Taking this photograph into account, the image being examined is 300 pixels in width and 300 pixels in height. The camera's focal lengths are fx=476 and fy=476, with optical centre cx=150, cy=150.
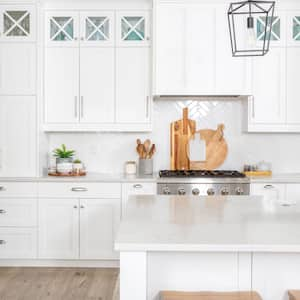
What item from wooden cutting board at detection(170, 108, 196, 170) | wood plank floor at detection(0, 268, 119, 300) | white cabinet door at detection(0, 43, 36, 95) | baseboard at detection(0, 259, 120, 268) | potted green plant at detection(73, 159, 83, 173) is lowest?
wood plank floor at detection(0, 268, 119, 300)

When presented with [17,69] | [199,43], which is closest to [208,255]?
[199,43]

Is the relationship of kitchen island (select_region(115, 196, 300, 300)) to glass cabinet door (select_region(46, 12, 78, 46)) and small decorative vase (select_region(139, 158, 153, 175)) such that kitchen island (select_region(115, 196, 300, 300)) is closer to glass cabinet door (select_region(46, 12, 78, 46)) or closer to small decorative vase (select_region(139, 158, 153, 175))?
small decorative vase (select_region(139, 158, 153, 175))

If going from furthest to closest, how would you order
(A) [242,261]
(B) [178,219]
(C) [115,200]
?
(C) [115,200] < (B) [178,219] < (A) [242,261]

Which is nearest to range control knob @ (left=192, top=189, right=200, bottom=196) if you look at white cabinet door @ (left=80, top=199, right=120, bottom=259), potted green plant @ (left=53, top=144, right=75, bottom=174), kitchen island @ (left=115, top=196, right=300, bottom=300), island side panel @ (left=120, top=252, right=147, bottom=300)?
white cabinet door @ (left=80, top=199, right=120, bottom=259)

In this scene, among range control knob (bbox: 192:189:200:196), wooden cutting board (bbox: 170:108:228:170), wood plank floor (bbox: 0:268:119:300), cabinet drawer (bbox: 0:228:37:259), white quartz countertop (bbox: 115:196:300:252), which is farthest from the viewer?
wooden cutting board (bbox: 170:108:228:170)

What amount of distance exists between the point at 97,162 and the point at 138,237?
125 inches

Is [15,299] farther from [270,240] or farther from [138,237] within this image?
[270,240]

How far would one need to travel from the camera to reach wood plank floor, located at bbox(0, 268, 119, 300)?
3707 millimetres

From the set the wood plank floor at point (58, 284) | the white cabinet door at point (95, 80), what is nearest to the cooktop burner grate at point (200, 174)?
the white cabinet door at point (95, 80)

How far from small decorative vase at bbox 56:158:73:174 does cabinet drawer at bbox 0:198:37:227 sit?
40 centimetres

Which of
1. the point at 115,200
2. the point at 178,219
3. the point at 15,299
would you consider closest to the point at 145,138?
the point at 115,200

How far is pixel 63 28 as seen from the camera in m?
4.71

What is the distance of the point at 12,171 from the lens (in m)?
4.52

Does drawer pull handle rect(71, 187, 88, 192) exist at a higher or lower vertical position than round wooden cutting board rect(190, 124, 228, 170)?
lower
